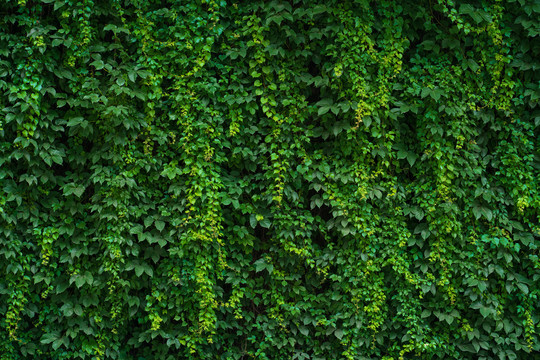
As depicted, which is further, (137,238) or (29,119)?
(137,238)

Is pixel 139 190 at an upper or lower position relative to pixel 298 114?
lower

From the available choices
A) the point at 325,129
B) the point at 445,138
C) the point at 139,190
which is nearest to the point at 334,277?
the point at 325,129

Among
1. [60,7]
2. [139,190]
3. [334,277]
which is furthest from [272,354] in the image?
[60,7]

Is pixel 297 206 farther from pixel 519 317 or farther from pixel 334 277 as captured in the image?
pixel 519 317

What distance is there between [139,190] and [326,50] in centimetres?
173

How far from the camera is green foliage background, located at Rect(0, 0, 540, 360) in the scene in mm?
3537

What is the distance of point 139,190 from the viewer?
Answer: 360cm

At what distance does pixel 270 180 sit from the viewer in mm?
3688

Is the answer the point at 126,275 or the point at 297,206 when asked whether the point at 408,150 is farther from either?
the point at 126,275

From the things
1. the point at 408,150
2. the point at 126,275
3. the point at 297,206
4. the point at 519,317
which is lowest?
the point at 519,317

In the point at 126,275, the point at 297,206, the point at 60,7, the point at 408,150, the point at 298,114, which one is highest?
the point at 60,7

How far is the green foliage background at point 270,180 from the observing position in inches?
139

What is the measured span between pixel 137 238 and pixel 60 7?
176 centimetres

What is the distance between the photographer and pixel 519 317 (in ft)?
12.3
